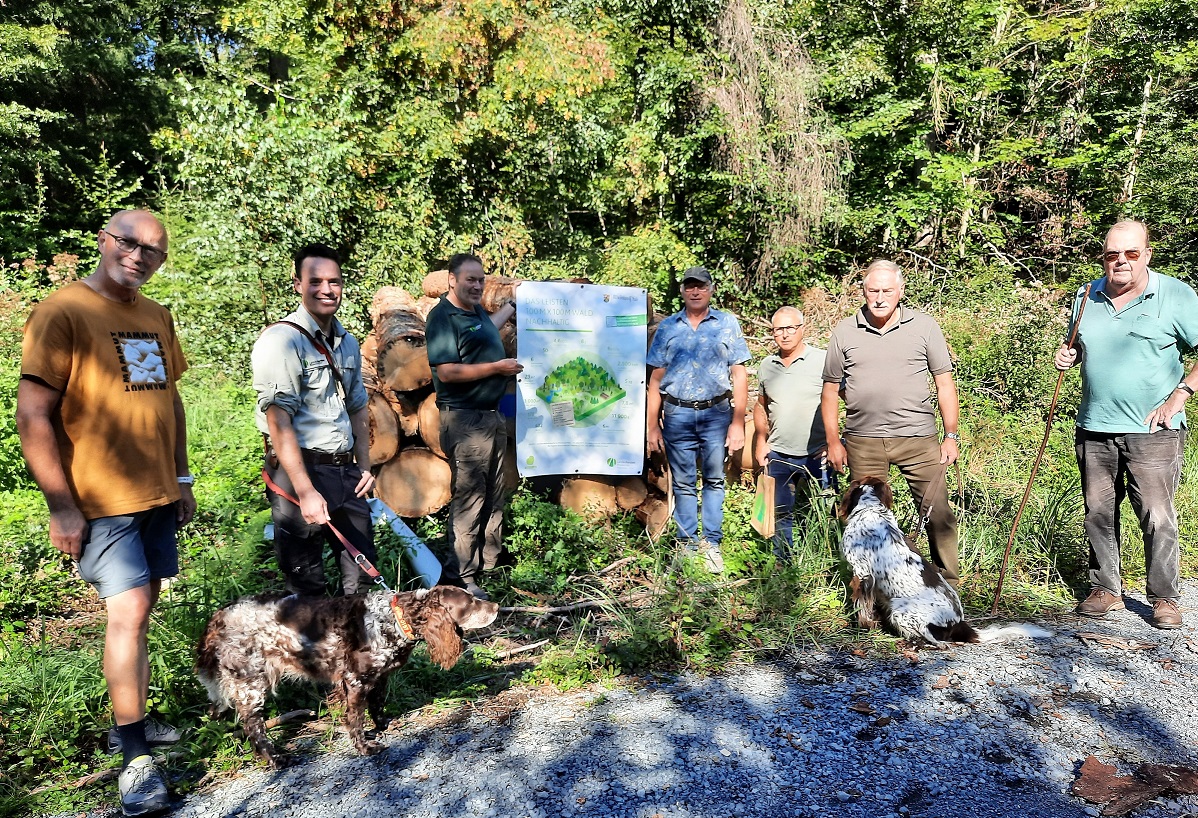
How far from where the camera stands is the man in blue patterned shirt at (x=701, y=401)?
5.50 metres

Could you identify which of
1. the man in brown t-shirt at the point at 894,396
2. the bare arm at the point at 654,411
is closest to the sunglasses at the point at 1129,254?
the man in brown t-shirt at the point at 894,396

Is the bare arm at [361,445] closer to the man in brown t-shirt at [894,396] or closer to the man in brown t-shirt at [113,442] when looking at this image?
the man in brown t-shirt at [113,442]

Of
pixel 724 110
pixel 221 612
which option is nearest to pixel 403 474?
pixel 221 612

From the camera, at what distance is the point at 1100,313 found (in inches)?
183

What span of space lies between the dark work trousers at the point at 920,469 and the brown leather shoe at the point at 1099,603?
29.5 inches

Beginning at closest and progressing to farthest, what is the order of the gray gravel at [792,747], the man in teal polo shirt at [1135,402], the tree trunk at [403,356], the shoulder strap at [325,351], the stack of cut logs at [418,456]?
the gray gravel at [792,747], the shoulder strap at [325,351], the man in teal polo shirt at [1135,402], the stack of cut logs at [418,456], the tree trunk at [403,356]

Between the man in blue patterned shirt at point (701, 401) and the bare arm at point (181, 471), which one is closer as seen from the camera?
the bare arm at point (181, 471)

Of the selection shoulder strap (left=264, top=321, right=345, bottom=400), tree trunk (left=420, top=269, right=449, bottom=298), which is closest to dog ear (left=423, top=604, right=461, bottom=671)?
shoulder strap (left=264, top=321, right=345, bottom=400)

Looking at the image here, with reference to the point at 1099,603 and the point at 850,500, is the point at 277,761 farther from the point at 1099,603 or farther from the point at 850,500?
the point at 1099,603

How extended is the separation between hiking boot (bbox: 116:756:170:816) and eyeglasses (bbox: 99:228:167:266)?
1.99 meters

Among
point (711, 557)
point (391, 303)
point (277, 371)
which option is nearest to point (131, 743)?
point (277, 371)

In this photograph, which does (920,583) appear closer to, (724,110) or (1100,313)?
(1100,313)

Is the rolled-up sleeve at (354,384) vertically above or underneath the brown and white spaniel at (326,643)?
above

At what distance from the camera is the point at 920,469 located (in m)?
4.90
